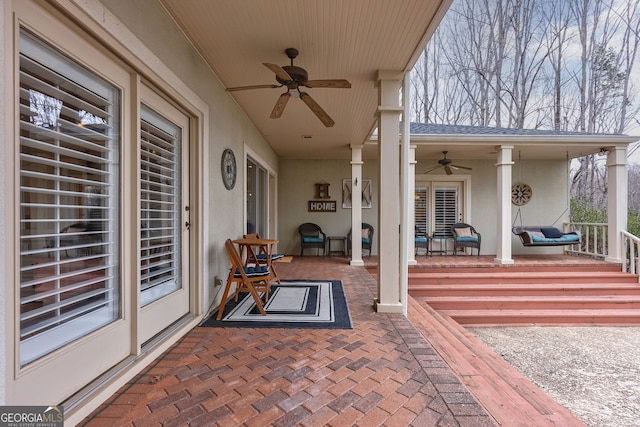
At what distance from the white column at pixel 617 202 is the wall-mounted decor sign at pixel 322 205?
18.0ft

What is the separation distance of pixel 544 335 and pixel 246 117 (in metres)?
5.00

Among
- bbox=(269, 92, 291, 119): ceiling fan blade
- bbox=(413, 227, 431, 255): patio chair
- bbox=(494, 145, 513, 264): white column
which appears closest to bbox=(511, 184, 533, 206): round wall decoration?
bbox=(494, 145, 513, 264): white column

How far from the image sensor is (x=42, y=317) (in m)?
1.29

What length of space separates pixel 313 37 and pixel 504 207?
4.74 meters

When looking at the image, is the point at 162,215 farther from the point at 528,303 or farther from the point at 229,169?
the point at 528,303

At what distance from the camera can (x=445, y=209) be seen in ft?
23.6

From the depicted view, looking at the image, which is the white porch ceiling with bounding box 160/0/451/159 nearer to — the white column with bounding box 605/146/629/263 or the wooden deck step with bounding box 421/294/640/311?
the wooden deck step with bounding box 421/294/640/311

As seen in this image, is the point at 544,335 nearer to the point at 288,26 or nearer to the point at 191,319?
the point at 191,319

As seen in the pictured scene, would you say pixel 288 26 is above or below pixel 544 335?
above

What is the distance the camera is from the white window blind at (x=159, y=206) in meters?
2.03

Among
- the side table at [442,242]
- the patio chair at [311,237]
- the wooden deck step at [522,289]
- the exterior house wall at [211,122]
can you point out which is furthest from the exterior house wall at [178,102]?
the side table at [442,242]

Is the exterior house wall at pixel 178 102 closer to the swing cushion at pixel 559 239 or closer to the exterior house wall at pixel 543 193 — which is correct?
the swing cushion at pixel 559 239

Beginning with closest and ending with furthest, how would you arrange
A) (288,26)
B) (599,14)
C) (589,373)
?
(288,26) → (589,373) → (599,14)

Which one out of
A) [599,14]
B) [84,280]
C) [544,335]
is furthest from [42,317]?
[599,14]
